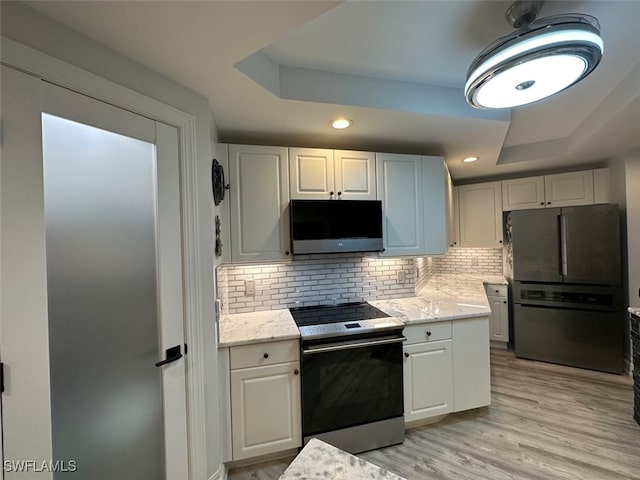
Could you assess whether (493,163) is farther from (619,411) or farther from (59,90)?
(59,90)

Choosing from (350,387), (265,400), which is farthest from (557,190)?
(265,400)

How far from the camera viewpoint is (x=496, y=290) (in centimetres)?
358

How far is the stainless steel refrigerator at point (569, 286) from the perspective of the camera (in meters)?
2.83

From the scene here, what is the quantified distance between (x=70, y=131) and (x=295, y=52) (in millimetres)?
1094

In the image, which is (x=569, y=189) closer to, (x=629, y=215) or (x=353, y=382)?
(x=629, y=215)

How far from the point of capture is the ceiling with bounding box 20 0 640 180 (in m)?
0.99

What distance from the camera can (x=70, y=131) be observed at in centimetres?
104

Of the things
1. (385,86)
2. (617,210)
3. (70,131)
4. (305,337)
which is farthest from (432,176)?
(70,131)

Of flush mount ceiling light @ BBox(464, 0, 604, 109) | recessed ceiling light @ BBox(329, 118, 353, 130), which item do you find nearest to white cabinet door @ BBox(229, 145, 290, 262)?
recessed ceiling light @ BBox(329, 118, 353, 130)

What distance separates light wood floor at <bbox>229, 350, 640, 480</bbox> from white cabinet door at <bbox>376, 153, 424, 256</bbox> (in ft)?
4.82

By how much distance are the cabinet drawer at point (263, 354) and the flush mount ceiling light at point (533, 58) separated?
1812 millimetres

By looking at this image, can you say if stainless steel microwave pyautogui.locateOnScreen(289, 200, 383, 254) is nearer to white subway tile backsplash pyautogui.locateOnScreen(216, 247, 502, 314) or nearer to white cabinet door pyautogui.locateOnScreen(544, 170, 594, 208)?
white subway tile backsplash pyautogui.locateOnScreen(216, 247, 502, 314)

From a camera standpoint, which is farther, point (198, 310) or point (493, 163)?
point (493, 163)

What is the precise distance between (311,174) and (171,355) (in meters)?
1.57
